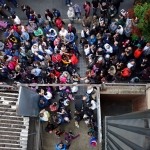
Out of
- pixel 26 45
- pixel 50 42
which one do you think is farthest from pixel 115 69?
pixel 26 45

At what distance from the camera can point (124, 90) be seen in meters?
10.5

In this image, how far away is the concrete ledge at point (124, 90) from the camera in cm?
1039

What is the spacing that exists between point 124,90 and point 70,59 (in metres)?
3.30

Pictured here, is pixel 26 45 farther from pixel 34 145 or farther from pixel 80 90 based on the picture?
pixel 34 145

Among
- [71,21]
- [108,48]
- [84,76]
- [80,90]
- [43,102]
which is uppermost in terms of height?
[71,21]

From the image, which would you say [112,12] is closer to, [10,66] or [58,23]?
[58,23]

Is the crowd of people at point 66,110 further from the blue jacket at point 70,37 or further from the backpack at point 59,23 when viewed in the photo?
the backpack at point 59,23

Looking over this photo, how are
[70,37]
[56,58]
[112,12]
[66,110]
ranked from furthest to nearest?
1. [112,12]
2. [70,37]
3. [56,58]
4. [66,110]

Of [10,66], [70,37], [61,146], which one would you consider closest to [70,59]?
[70,37]

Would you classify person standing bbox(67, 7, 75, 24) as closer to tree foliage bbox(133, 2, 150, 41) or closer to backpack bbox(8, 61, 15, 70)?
tree foliage bbox(133, 2, 150, 41)

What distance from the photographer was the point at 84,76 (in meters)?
12.1

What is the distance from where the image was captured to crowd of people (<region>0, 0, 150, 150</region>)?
10656 millimetres

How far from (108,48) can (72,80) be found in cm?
255

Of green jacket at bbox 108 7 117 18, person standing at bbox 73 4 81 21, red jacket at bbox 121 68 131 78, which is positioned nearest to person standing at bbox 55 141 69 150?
red jacket at bbox 121 68 131 78
